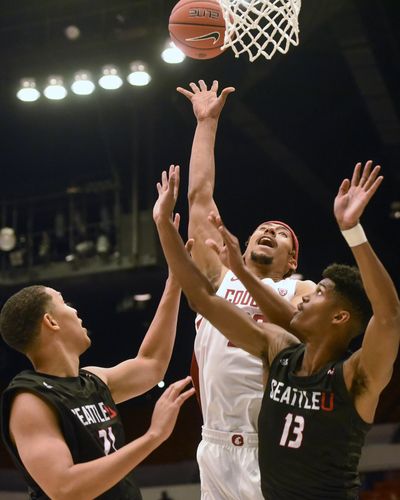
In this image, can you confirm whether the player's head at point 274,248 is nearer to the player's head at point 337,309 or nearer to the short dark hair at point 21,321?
the player's head at point 337,309

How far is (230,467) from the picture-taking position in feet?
12.0

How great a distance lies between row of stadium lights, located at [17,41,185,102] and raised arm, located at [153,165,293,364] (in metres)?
6.68

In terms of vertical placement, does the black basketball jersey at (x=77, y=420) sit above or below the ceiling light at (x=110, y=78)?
below

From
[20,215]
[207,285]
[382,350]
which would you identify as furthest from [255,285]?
[20,215]

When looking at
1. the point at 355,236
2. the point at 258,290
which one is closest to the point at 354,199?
the point at 355,236

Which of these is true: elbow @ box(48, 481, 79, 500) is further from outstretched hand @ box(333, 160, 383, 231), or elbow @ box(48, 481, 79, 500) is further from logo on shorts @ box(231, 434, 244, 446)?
outstretched hand @ box(333, 160, 383, 231)

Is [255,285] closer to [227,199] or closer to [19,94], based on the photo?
[19,94]

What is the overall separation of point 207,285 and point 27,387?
2.56ft

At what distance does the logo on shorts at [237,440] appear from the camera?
145 inches

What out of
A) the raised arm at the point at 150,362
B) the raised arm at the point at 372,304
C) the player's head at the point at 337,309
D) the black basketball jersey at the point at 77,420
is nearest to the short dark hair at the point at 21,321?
the black basketball jersey at the point at 77,420

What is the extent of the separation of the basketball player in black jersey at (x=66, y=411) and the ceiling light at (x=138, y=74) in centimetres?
624

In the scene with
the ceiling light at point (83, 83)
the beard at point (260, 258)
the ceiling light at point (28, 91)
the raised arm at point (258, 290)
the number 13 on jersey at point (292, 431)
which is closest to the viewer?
the number 13 on jersey at point (292, 431)

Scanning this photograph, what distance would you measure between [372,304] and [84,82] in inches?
305

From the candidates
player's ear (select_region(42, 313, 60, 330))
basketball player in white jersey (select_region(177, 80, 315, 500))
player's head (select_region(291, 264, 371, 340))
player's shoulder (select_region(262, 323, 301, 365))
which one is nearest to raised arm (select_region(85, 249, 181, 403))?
basketball player in white jersey (select_region(177, 80, 315, 500))
